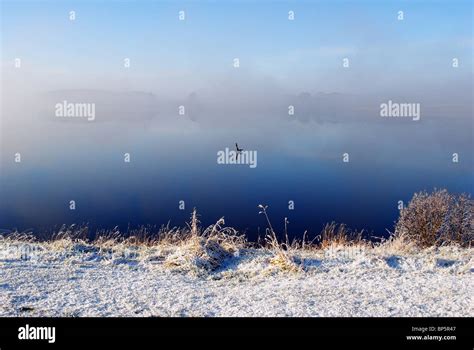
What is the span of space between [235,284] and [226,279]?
0.28 m

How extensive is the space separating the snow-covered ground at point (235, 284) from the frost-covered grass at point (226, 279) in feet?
0.03

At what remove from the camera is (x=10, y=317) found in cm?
520

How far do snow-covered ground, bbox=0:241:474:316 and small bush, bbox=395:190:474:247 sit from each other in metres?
3.57

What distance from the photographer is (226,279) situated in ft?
22.2

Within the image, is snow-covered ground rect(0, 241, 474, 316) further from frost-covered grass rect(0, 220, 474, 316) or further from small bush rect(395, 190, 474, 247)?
small bush rect(395, 190, 474, 247)

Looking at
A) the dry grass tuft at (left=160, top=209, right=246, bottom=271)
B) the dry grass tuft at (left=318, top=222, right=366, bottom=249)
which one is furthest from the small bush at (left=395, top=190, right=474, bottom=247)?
the dry grass tuft at (left=160, top=209, right=246, bottom=271)

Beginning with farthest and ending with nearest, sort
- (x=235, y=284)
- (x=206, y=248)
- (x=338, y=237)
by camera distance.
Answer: (x=338, y=237) < (x=206, y=248) < (x=235, y=284)

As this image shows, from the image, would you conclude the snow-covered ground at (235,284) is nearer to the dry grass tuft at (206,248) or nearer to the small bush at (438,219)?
the dry grass tuft at (206,248)

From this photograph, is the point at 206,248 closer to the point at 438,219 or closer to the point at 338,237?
the point at 338,237

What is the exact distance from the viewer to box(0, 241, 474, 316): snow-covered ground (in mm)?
5465

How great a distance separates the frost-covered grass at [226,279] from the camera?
5.49 metres

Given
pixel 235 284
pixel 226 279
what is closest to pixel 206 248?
pixel 226 279
